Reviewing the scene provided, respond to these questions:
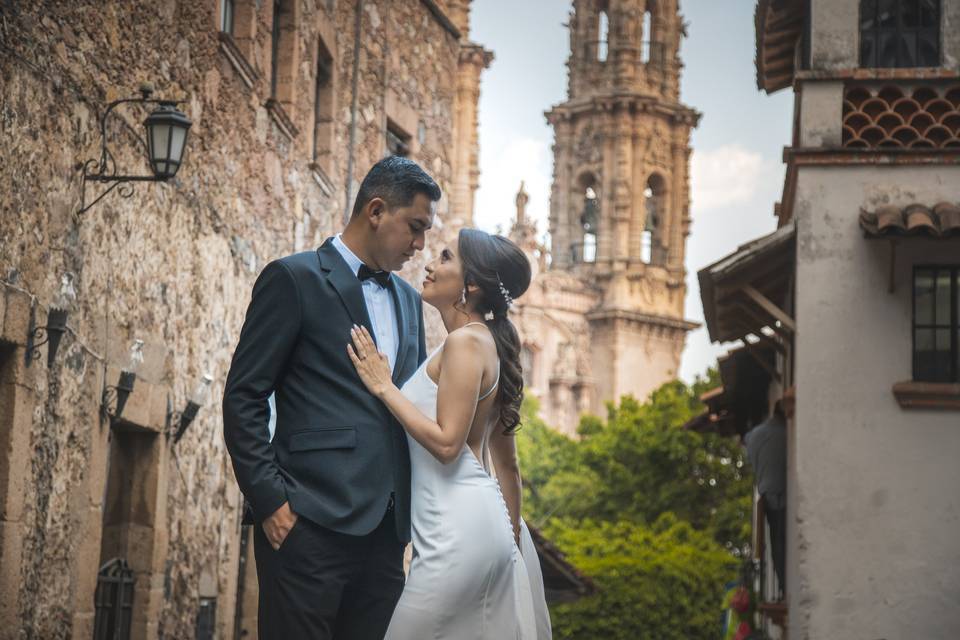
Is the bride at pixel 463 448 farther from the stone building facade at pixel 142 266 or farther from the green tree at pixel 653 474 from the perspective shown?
the green tree at pixel 653 474

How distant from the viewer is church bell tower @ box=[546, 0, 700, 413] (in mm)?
81250

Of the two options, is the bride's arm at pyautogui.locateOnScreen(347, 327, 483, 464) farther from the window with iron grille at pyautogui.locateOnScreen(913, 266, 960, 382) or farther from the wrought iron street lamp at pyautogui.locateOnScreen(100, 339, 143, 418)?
the window with iron grille at pyautogui.locateOnScreen(913, 266, 960, 382)

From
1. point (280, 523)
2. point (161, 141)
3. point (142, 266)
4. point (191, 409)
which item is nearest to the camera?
point (280, 523)

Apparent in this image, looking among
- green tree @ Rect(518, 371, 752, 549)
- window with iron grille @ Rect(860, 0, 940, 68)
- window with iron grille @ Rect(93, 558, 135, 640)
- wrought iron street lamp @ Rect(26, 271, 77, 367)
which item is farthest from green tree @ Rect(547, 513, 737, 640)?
wrought iron street lamp @ Rect(26, 271, 77, 367)

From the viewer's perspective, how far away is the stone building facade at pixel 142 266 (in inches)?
331

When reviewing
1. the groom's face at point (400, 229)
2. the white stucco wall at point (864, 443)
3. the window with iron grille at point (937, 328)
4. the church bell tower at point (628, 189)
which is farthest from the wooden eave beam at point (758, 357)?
the church bell tower at point (628, 189)

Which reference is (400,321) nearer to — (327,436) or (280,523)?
(327,436)

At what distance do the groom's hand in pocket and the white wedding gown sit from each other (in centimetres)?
47

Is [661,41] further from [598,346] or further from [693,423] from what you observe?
[693,423]

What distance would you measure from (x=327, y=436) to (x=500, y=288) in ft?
2.82

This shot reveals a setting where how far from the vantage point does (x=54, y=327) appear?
345 inches

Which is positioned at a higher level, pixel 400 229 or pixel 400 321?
pixel 400 229

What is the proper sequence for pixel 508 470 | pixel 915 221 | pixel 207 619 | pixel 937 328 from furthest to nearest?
pixel 937 328, pixel 915 221, pixel 207 619, pixel 508 470

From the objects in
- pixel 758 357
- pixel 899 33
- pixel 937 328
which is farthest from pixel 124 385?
pixel 758 357
